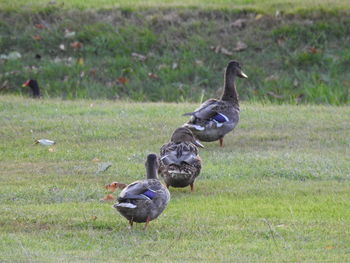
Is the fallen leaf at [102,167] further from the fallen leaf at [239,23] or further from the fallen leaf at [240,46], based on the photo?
the fallen leaf at [239,23]

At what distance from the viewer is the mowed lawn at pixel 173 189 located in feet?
28.1

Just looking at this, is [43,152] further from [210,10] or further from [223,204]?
[210,10]

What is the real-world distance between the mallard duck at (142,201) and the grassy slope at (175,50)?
1058 centimetres

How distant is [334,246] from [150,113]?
8.20 m

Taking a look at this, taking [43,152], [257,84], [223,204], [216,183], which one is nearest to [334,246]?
[223,204]

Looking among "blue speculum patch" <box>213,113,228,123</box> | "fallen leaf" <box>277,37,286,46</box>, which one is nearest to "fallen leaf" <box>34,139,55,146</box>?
"blue speculum patch" <box>213,113,228,123</box>

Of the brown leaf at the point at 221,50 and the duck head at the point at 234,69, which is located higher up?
the duck head at the point at 234,69

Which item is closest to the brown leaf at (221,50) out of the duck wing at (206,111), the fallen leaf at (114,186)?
the duck wing at (206,111)

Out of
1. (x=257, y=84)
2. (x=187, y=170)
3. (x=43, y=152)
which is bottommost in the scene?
(x=257, y=84)

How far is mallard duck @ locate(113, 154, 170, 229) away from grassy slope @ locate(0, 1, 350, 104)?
10576mm

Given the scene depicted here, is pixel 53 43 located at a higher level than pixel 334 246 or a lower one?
lower

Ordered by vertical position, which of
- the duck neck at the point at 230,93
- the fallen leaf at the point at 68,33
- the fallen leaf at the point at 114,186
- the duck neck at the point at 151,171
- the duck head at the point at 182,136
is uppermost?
the duck neck at the point at 151,171

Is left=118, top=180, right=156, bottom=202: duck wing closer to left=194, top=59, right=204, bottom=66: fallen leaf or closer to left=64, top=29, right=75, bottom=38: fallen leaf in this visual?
left=194, top=59, right=204, bottom=66: fallen leaf

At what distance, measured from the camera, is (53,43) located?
872 inches
